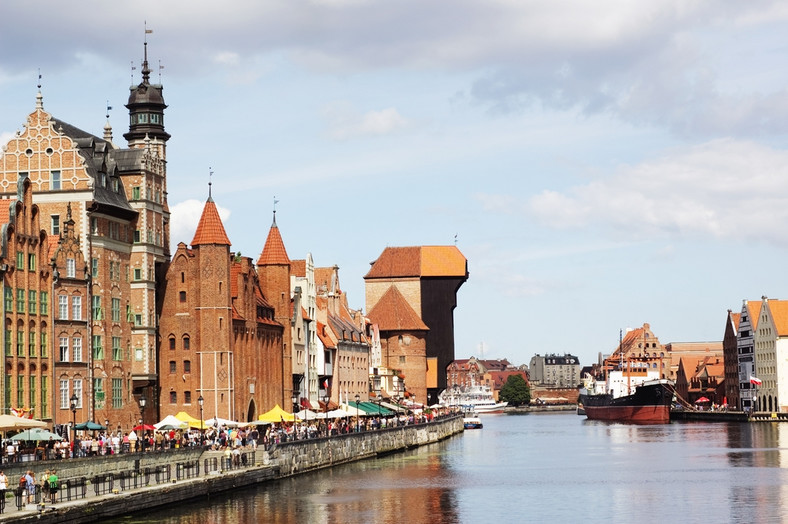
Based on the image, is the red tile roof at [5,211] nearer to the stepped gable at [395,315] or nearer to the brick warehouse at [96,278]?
the brick warehouse at [96,278]

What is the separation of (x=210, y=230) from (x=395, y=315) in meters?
85.0

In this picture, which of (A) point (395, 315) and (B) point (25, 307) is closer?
(B) point (25, 307)

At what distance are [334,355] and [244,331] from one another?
121 feet

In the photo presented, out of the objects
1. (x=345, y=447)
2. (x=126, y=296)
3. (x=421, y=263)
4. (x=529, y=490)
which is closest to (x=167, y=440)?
(x=126, y=296)

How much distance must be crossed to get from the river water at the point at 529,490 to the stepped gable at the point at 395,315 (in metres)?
63.2

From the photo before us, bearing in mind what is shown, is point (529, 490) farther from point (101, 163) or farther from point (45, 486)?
point (101, 163)

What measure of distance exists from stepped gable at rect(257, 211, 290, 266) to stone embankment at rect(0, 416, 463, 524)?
782 inches

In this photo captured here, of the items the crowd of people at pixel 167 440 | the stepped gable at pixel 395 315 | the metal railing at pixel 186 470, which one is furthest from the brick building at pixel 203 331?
the stepped gable at pixel 395 315

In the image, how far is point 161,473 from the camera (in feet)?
222

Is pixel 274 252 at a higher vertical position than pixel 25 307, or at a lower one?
higher

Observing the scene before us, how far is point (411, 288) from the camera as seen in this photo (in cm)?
19325

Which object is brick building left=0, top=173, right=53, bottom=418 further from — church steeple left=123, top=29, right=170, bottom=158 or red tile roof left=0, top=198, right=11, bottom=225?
church steeple left=123, top=29, right=170, bottom=158

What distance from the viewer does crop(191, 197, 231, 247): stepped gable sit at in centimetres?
10031

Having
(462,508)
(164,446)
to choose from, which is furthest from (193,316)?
(462,508)
